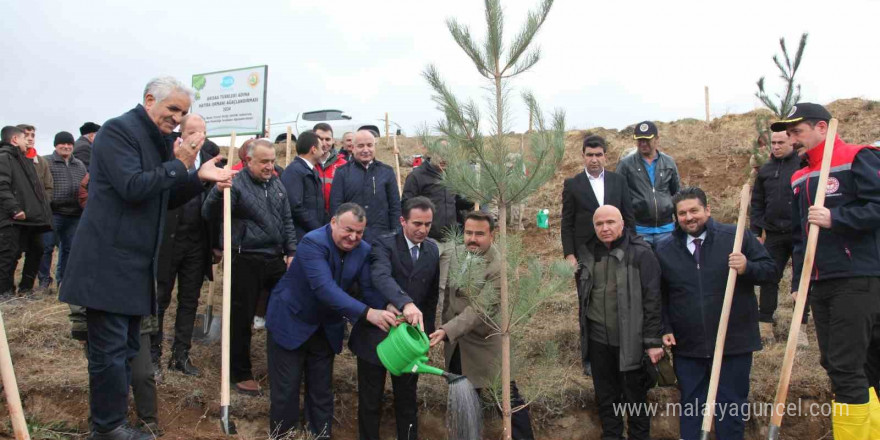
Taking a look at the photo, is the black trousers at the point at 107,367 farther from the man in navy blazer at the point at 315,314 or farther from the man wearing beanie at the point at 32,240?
the man wearing beanie at the point at 32,240

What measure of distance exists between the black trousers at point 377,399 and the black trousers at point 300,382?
240mm

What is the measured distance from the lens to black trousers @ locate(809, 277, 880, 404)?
3.68 metres

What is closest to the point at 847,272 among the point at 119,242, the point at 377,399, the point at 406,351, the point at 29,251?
the point at 406,351

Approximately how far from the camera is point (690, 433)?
441cm

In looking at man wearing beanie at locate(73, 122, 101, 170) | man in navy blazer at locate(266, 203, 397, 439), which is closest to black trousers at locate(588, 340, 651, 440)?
man in navy blazer at locate(266, 203, 397, 439)

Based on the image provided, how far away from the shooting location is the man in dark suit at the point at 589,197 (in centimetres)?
543

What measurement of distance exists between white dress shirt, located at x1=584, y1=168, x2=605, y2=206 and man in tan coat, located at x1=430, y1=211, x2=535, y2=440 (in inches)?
53.7

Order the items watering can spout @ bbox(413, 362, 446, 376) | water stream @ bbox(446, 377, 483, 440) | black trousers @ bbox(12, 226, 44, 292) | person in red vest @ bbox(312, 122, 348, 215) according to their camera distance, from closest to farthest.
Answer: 1. watering can spout @ bbox(413, 362, 446, 376)
2. water stream @ bbox(446, 377, 483, 440)
3. person in red vest @ bbox(312, 122, 348, 215)
4. black trousers @ bbox(12, 226, 44, 292)

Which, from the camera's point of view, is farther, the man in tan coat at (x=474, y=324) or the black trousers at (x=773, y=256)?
the black trousers at (x=773, y=256)

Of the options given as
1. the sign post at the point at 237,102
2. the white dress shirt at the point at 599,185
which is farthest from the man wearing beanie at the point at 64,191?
the white dress shirt at the point at 599,185

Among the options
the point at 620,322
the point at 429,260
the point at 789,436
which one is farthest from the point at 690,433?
the point at 429,260

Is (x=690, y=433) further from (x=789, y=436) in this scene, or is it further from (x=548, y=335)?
(x=548, y=335)

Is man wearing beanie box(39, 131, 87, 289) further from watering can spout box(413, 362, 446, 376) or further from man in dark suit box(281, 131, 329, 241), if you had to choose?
watering can spout box(413, 362, 446, 376)

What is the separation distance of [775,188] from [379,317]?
4.04m
